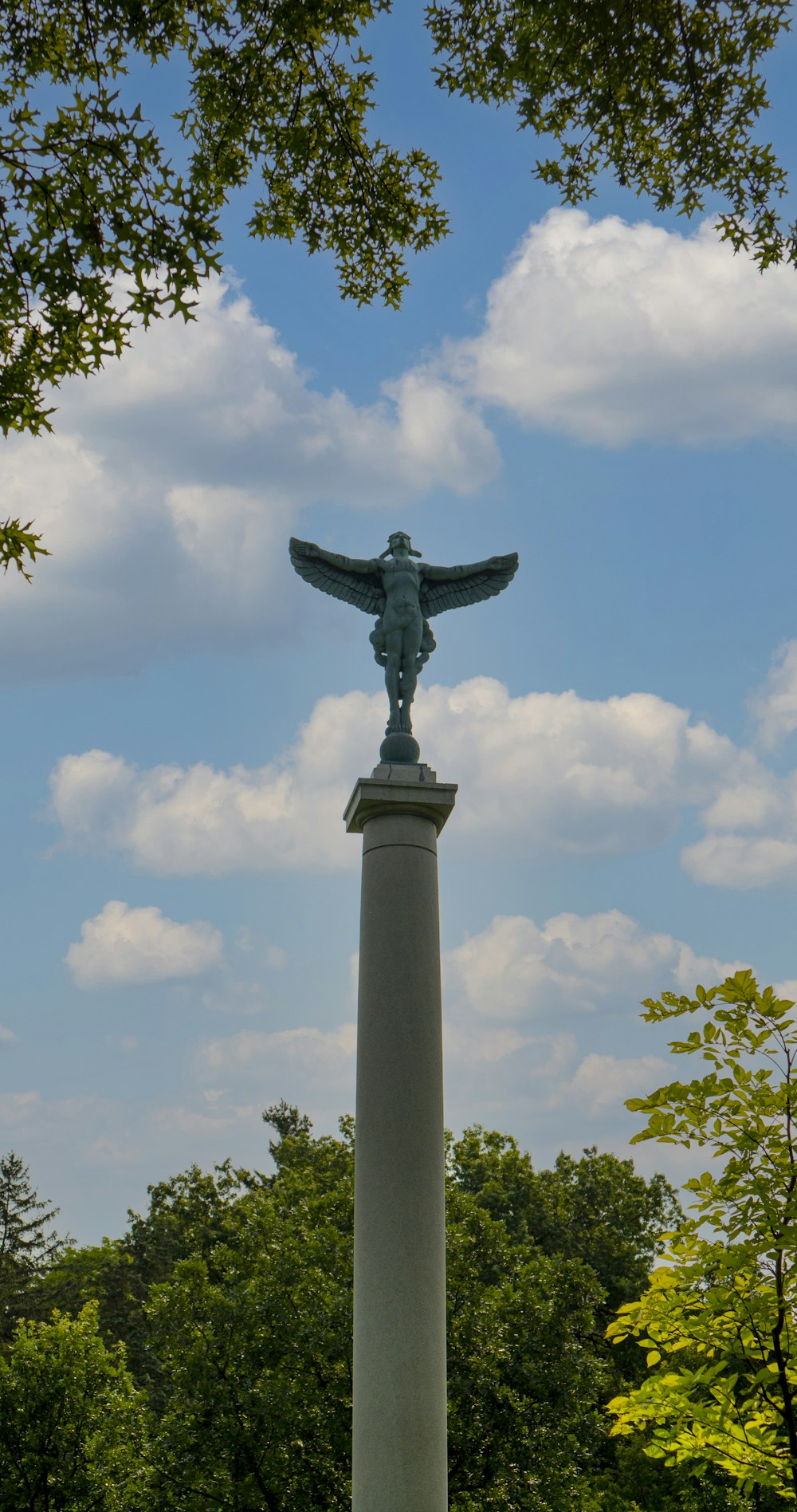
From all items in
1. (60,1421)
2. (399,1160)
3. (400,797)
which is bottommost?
(60,1421)

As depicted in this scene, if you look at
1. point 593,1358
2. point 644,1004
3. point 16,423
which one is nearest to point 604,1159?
Answer: point 593,1358

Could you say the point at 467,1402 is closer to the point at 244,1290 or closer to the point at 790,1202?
the point at 244,1290

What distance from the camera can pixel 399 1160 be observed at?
1061 cm

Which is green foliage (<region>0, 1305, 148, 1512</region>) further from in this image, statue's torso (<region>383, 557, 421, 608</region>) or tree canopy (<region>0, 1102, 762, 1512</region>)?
statue's torso (<region>383, 557, 421, 608</region>)

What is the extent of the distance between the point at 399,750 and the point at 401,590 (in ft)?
6.09

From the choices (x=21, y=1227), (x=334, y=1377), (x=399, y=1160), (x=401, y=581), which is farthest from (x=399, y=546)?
(x=21, y=1227)

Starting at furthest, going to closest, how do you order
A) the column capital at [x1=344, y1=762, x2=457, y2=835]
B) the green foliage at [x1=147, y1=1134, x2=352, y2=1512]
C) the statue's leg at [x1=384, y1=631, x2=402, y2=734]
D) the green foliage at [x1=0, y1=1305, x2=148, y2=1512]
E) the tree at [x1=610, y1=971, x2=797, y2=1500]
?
the green foliage at [x1=0, y1=1305, x2=148, y2=1512], the green foliage at [x1=147, y1=1134, x2=352, y2=1512], the statue's leg at [x1=384, y1=631, x2=402, y2=734], the column capital at [x1=344, y1=762, x2=457, y2=835], the tree at [x1=610, y1=971, x2=797, y2=1500]

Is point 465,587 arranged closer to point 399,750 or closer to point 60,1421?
point 399,750

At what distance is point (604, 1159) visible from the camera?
35.2 meters

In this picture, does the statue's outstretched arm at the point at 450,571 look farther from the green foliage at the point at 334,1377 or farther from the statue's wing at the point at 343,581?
the green foliage at the point at 334,1377

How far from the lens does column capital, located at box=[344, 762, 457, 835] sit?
11852 millimetres

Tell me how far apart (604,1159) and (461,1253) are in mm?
14755

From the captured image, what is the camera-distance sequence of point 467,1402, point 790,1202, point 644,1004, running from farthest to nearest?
point 467,1402 → point 644,1004 → point 790,1202

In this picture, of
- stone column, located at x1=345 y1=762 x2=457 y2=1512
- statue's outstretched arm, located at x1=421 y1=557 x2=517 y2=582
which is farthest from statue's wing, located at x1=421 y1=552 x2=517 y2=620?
stone column, located at x1=345 y1=762 x2=457 y2=1512
